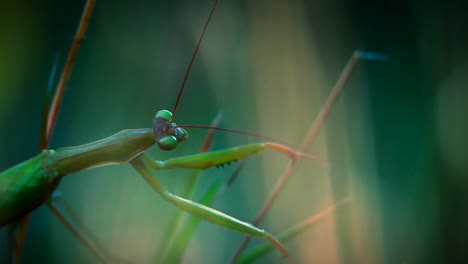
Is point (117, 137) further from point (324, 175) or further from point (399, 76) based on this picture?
point (399, 76)

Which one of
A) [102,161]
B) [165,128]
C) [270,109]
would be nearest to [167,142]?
[165,128]

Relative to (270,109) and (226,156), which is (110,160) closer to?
(226,156)

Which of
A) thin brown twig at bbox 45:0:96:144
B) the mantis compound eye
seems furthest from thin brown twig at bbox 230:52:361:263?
thin brown twig at bbox 45:0:96:144

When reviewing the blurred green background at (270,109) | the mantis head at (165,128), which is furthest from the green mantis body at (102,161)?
the blurred green background at (270,109)

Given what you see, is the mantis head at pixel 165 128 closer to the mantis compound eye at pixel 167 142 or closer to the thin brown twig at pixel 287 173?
the mantis compound eye at pixel 167 142

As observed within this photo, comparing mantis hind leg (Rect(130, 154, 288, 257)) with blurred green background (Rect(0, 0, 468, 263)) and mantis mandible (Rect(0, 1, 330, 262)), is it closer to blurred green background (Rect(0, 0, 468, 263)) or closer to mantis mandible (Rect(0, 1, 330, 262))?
mantis mandible (Rect(0, 1, 330, 262))

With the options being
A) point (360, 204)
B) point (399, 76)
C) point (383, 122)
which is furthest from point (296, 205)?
point (399, 76)
